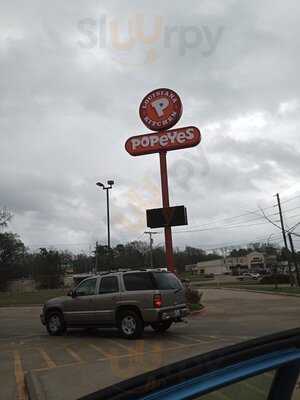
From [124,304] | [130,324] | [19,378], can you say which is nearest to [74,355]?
[19,378]

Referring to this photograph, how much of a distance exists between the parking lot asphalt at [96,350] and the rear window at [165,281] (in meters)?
1.38

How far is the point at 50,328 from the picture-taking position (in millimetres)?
15680

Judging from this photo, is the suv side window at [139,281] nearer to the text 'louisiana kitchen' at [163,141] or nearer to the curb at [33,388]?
the curb at [33,388]

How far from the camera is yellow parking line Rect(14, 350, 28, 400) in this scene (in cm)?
777

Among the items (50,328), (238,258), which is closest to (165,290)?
(50,328)

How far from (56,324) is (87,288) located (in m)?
1.61

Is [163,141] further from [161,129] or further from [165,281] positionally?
[165,281]

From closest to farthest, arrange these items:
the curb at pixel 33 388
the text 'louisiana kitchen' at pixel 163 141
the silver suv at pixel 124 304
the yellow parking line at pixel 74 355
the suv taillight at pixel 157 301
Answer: the curb at pixel 33 388 → the yellow parking line at pixel 74 355 → the suv taillight at pixel 157 301 → the silver suv at pixel 124 304 → the text 'louisiana kitchen' at pixel 163 141

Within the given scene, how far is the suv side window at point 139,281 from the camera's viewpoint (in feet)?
46.0

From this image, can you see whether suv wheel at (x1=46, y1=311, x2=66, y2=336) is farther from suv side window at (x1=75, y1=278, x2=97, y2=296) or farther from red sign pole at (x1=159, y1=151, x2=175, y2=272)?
red sign pole at (x1=159, y1=151, x2=175, y2=272)

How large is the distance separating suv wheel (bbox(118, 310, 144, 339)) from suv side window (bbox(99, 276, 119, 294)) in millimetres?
819

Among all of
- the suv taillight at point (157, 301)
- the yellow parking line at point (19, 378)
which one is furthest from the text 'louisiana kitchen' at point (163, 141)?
the yellow parking line at point (19, 378)

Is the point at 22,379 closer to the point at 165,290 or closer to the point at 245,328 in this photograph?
the point at 165,290

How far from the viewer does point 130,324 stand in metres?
13.9
